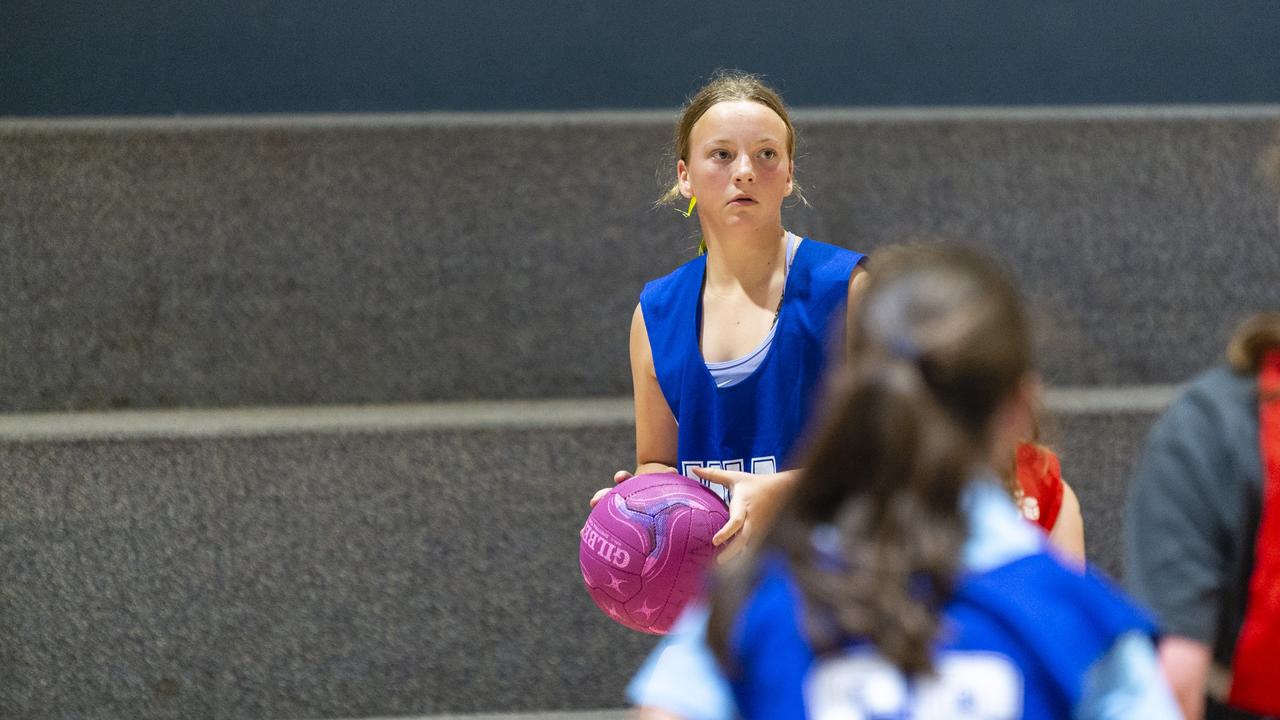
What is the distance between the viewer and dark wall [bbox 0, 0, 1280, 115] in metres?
3.90

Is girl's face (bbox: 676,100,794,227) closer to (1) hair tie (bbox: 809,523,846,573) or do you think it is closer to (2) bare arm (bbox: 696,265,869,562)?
(2) bare arm (bbox: 696,265,869,562)

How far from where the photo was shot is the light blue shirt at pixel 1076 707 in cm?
109

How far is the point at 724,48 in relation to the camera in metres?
3.98

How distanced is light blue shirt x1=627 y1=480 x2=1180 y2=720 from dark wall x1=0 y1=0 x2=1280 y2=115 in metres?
2.99

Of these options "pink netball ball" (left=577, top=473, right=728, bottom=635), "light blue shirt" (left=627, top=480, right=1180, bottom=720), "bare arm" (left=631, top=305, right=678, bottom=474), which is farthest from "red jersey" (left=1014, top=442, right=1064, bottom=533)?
"light blue shirt" (left=627, top=480, right=1180, bottom=720)

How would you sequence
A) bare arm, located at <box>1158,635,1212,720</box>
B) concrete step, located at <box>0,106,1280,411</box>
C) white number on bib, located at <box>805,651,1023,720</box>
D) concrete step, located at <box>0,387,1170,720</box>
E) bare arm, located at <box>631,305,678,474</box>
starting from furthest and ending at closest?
concrete step, located at <box>0,106,1280,411</box>, concrete step, located at <box>0,387,1170,720</box>, bare arm, located at <box>631,305,678,474</box>, bare arm, located at <box>1158,635,1212,720</box>, white number on bib, located at <box>805,651,1023,720</box>

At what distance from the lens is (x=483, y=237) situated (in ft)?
11.9

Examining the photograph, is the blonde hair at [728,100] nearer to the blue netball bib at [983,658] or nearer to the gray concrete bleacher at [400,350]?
the gray concrete bleacher at [400,350]

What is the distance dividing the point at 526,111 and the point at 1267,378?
286 cm

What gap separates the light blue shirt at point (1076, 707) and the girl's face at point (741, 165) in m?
1.25

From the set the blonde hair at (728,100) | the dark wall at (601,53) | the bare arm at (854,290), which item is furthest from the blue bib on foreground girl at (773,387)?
the dark wall at (601,53)

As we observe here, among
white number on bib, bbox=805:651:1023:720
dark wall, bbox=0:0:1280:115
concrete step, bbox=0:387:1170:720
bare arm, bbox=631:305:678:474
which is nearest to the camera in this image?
white number on bib, bbox=805:651:1023:720

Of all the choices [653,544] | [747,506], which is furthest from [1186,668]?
[653,544]

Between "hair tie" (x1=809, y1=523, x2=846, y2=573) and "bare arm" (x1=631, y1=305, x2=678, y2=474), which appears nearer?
"hair tie" (x1=809, y1=523, x2=846, y2=573)
